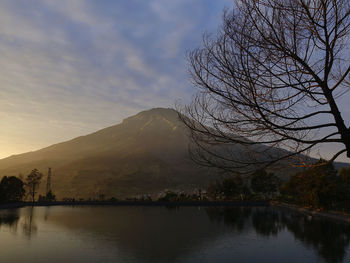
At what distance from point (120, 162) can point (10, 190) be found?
7130cm

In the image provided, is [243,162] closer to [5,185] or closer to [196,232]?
[196,232]

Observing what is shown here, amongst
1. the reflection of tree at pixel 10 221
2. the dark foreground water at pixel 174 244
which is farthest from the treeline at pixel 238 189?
the reflection of tree at pixel 10 221

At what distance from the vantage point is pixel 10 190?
34062 millimetres

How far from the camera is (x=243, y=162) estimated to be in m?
3.77

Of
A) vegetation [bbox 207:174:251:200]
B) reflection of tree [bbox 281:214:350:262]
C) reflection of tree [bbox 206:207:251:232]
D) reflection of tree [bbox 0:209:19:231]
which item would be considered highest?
vegetation [bbox 207:174:251:200]

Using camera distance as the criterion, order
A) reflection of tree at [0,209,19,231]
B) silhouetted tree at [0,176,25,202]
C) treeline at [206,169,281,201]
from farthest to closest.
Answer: treeline at [206,169,281,201], silhouetted tree at [0,176,25,202], reflection of tree at [0,209,19,231]

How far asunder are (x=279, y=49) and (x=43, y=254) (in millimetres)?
9336

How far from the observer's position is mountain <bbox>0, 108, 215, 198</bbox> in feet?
281

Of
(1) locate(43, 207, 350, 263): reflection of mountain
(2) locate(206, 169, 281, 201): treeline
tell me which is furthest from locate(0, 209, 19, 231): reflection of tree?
(2) locate(206, 169, 281, 201): treeline

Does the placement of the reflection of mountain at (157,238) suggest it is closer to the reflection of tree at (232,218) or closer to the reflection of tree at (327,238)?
the reflection of tree at (232,218)

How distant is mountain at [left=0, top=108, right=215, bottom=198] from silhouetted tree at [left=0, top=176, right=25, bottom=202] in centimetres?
2724

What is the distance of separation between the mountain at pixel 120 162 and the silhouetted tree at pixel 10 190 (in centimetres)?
2724

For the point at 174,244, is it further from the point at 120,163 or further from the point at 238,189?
the point at 120,163

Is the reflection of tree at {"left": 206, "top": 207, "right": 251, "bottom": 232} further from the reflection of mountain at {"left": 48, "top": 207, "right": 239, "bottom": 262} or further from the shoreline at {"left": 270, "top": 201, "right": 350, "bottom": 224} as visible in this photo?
the shoreline at {"left": 270, "top": 201, "right": 350, "bottom": 224}
